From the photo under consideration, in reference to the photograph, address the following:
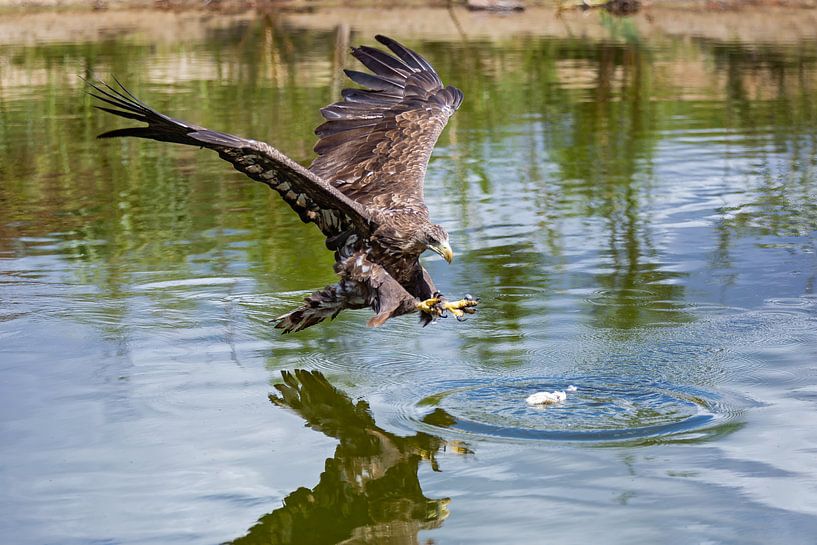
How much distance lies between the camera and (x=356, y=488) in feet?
20.8

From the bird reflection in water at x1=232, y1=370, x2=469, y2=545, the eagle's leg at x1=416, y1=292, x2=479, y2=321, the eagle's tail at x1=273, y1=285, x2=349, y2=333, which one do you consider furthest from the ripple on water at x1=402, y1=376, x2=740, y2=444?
the eagle's tail at x1=273, y1=285, x2=349, y2=333

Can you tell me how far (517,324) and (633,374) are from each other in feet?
3.97

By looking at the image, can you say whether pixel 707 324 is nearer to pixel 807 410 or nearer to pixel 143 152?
pixel 807 410

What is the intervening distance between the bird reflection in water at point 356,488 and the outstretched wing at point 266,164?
1001mm

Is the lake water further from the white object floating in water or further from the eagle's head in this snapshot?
the eagle's head

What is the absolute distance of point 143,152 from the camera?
1499 cm

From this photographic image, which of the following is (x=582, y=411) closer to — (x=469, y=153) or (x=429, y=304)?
(x=429, y=304)

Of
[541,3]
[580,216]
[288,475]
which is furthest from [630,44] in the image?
[288,475]

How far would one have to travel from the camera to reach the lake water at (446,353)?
5977mm

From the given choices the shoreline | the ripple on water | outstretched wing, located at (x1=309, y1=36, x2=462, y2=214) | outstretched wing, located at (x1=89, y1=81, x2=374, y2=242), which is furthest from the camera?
the shoreline

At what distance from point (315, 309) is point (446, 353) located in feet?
3.11

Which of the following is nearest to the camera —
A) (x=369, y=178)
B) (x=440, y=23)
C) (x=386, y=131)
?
(x=369, y=178)

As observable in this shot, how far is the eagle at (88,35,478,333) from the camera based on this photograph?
268 inches

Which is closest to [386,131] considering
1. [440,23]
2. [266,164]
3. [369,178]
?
[369,178]
